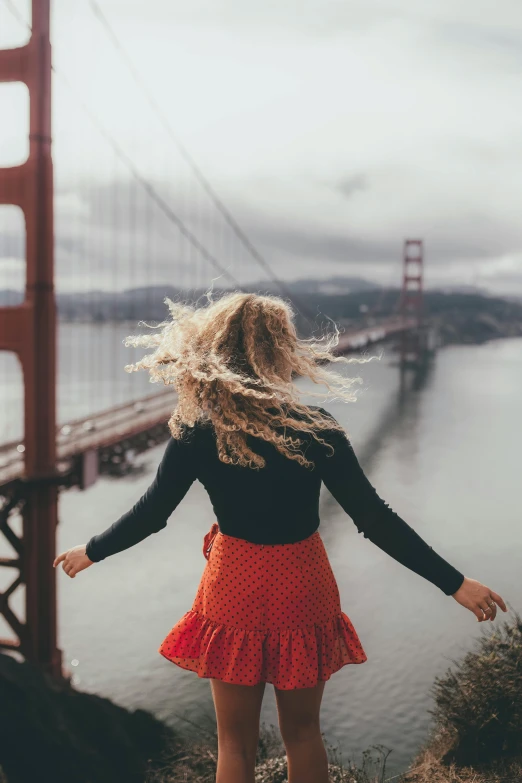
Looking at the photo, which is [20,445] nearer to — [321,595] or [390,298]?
[321,595]

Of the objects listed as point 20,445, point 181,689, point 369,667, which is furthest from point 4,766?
point 369,667

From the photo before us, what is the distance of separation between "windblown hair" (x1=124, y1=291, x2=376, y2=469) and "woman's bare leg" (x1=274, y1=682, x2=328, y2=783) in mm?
507

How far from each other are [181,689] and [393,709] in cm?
341

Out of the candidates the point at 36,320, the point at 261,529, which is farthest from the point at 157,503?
the point at 36,320

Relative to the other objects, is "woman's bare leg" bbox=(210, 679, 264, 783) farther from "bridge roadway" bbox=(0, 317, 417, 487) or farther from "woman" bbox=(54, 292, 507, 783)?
"bridge roadway" bbox=(0, 317, 417, 487)

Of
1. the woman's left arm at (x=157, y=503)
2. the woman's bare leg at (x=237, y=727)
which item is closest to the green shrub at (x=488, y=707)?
the woman's bare leg at (x=237, y=727)

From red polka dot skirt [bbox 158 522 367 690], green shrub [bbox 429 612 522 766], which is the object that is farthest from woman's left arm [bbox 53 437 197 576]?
green shrub [bbox 429 612 522 766]

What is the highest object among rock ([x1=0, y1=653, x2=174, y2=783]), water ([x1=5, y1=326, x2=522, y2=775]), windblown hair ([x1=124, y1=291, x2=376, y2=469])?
windblown hair ([x1=124, y1=291, x2=376, y2=469])

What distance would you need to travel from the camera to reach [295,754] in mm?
1560

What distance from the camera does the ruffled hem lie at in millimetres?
1488

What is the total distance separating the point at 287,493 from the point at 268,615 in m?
0.26

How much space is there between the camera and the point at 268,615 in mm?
1503

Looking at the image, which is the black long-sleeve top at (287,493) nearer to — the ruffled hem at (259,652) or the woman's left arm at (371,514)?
the woman's left arm at (371,514)

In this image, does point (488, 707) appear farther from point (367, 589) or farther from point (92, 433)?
point (367, 589)
